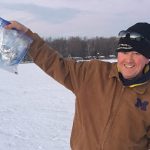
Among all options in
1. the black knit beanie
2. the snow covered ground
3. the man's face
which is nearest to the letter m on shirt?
the man's face

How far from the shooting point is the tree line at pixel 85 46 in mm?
84938

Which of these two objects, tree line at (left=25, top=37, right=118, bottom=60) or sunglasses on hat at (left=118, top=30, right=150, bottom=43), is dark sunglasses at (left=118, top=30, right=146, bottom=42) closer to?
sunglasses on hat at (left=118, top=30, right=150, bottom=43)

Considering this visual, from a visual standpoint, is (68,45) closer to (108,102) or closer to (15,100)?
(15,100)

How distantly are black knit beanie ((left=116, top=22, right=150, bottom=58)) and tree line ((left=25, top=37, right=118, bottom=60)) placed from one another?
3060 inches

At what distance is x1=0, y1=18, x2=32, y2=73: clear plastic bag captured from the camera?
295 centimetres

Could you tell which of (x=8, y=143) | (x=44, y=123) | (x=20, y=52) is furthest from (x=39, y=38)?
(x=44, y=123)

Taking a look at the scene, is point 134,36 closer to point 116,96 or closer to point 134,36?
point 134,36

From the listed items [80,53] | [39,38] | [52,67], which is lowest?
[80,53]

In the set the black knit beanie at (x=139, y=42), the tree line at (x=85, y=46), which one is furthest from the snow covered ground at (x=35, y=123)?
the tree line at (x=85, y=46)

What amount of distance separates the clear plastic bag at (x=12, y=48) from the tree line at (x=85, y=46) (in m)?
77.7

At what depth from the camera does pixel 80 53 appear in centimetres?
8494

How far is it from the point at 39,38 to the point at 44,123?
611cm

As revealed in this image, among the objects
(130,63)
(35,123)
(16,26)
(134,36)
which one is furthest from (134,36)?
(35,123)

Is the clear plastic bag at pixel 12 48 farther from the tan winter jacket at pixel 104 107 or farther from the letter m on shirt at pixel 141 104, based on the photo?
the letter m on shirt at pixel 141 104
